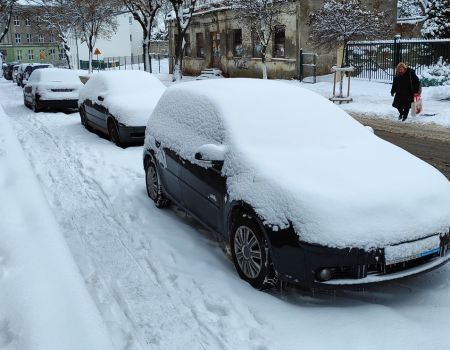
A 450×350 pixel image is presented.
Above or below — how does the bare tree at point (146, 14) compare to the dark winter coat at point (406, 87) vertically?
above

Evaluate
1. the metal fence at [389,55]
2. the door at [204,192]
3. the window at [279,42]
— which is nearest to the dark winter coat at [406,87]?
the metal fence at [389,55]

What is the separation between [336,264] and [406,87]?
1116cm

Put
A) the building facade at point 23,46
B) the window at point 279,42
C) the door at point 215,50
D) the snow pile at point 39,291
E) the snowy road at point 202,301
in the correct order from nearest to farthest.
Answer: the snow pile at point 39,291
the snowy road at point 202,301
the window at point 279,42
the door at point 215,50
the building facade at point 23,46

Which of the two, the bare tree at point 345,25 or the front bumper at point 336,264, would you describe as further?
the bare tree at point 345,25

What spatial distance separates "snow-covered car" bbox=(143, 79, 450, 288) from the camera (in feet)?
13.0

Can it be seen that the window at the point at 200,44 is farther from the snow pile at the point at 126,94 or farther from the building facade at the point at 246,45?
the snow pile at the point at 126,94

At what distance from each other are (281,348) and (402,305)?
1.20 m

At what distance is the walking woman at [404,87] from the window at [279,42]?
1478 cm

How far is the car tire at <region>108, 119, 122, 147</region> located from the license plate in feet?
25.7

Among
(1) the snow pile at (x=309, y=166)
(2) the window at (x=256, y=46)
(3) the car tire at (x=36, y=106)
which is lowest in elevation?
(3) the car tire at (x=36, y=106)

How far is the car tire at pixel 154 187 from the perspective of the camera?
6.78 m

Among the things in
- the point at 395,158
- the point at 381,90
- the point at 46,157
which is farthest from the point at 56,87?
the point at 395,158

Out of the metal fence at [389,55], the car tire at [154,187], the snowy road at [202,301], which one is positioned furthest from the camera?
the metal fence at [389,55]

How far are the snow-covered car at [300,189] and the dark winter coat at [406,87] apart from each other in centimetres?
889
